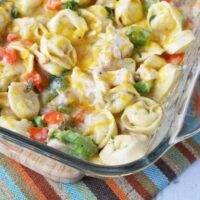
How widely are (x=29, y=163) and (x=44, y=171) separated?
7 cm

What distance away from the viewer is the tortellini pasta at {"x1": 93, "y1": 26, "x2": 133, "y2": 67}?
2027mm

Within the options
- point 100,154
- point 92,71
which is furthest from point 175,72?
point 100,154

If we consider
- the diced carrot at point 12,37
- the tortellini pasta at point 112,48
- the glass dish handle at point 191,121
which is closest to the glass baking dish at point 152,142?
the glass dish handle at point 191,121

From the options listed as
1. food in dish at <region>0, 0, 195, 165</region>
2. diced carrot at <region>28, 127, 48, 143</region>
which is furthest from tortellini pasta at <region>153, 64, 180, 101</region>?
diced carrot at <region>28, 127, 48, 143</region>

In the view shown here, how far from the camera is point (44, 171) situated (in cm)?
188

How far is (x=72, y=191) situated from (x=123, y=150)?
0.97 feet

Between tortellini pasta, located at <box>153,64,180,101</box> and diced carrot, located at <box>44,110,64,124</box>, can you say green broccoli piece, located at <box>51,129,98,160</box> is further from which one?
tortellini pasta, located at <box>153,64,180,101</box>

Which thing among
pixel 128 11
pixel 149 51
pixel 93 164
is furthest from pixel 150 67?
pixel 93 164

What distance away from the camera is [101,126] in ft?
6.09

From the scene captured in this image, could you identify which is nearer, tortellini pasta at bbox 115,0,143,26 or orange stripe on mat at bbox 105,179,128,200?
orange stripe on mat at bbox 105,179,128,200

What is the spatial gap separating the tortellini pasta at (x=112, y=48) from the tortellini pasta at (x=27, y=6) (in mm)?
368

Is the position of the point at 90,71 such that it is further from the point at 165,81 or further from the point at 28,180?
the point at 28,180

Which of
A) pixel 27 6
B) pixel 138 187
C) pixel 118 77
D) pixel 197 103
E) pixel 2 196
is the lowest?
pixel 2 196

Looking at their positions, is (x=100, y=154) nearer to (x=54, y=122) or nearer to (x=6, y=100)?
(x=54, y=122)
